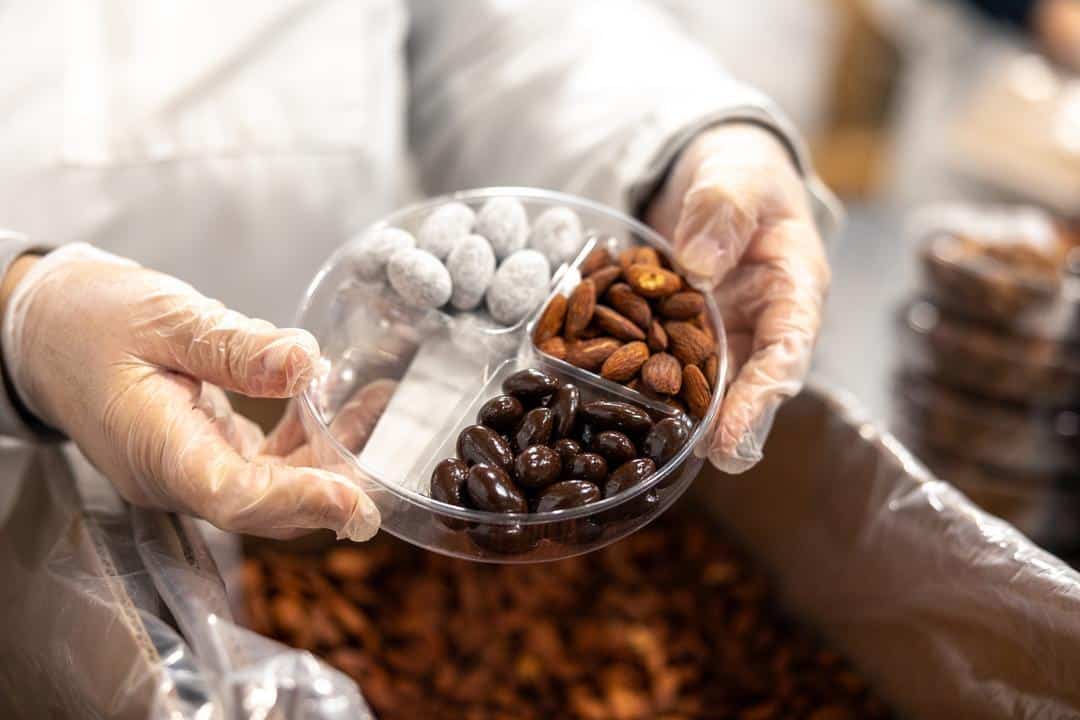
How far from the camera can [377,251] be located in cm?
67

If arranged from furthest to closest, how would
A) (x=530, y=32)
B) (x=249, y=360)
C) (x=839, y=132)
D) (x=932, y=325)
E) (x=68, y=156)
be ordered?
(x=839, y=132), (x=932, y=325), (x=530, y=32), (x=68, y=156), (x=249, y=360)

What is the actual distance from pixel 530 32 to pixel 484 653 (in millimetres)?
606

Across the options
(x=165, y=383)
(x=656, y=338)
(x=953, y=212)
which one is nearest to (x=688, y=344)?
(x=656, y=338)

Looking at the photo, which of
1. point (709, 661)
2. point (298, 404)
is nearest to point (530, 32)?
point (298, 404)

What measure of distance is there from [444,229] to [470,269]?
0.04 metres

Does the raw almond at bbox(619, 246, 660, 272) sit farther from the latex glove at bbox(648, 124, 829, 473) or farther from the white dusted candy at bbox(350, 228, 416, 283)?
the white dusted candy at bbox(350, 228, 416, 283)

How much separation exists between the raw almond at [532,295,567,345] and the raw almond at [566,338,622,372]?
21 mm

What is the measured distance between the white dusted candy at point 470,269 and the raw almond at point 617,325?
83mm

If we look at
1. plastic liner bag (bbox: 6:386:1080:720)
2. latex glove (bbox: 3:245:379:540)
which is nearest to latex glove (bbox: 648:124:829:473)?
plastic liner bag (bbox: 6:386:1080:720)

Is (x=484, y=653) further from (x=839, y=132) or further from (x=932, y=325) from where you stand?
(x=839, y=132)

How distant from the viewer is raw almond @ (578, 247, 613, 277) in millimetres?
668

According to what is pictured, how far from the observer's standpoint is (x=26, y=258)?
0.67m

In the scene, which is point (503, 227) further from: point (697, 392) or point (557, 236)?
point (697, 392)

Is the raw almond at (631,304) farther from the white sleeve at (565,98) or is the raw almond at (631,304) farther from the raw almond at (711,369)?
the white sleeve at (565,98)
